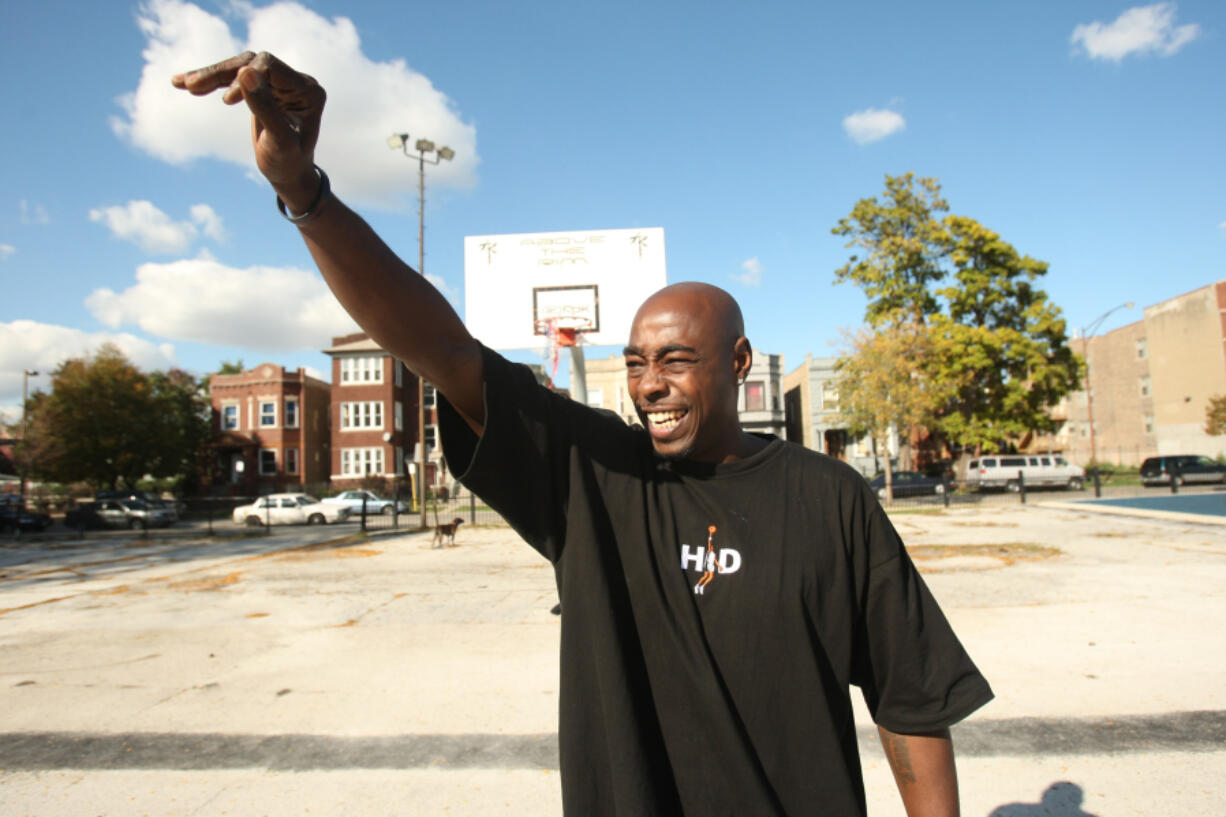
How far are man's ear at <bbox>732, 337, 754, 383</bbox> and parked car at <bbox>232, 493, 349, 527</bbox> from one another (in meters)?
28.9

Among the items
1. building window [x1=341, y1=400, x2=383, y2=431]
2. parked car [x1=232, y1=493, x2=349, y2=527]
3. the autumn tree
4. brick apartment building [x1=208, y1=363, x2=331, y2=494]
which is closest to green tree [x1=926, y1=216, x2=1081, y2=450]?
the autumn tree

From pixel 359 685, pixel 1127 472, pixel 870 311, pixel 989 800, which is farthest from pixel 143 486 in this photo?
pixel 1127 472

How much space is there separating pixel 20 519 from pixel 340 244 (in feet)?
109

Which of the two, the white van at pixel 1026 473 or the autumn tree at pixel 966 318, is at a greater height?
the autumn tree at pixel 966 318

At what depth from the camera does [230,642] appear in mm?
7609

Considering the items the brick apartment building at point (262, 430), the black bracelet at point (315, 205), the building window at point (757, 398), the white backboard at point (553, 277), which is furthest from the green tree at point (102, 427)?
the black bracelet at point (315, 205)

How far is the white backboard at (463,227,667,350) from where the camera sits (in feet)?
34.2

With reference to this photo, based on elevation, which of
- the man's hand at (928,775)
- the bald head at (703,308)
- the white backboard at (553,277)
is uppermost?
the white backboard at (553,277)

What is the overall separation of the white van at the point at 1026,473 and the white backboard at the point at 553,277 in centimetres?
2766

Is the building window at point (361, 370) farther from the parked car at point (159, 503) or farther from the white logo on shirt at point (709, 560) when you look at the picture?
the white logo on shirt at point (709, 560)

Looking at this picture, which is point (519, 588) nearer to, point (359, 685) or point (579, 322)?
point (579, 322)

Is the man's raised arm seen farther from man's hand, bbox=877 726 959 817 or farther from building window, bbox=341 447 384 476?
building window, bbox=341 447 384 476

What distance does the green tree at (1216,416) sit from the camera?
38.5 metres

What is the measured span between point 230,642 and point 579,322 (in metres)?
5.89
